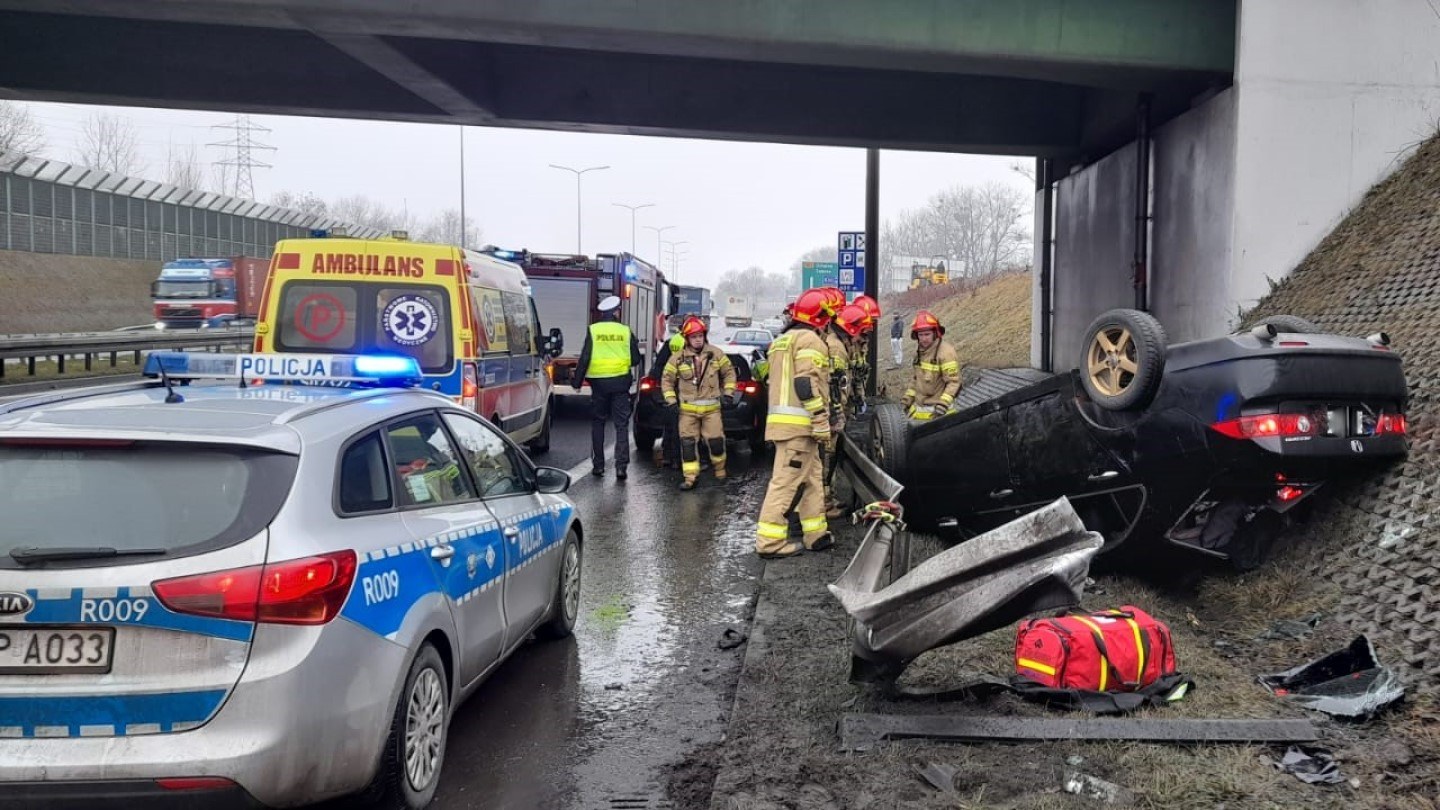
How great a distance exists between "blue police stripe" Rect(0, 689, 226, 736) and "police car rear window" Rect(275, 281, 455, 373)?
6.06 meters

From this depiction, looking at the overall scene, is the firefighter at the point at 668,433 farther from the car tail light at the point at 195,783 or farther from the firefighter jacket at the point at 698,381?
the car tail light at the point at 195,783

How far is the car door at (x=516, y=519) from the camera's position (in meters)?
4.65

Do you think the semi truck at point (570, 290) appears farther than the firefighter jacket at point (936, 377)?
Yes

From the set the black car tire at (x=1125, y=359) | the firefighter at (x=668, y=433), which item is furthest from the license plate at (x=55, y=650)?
the firefighter at (x=668, y=433)

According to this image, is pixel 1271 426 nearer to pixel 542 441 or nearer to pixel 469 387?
pixel 469 387

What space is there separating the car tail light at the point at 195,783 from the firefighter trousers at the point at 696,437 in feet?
26.1

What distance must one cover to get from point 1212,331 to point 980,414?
237 inches

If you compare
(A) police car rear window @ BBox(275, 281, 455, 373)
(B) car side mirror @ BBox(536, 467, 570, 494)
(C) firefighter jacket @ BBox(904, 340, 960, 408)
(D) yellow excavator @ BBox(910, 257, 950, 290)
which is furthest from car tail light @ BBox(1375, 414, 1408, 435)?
(D) yellow excavator @ BBox(910, 257, 950, 290)

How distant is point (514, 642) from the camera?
474cm

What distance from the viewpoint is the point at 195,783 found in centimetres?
293

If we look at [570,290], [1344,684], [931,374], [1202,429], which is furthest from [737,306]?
[1344,684]

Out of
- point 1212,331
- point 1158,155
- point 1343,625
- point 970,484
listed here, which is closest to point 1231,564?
point 1343,625

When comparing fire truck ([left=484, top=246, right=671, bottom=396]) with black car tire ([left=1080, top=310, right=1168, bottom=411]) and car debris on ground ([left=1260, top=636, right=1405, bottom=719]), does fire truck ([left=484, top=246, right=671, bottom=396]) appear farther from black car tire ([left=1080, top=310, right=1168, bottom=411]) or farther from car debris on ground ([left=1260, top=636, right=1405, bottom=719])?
car debris on ground ([left=1260, top=636, right=1405, bottom=719])

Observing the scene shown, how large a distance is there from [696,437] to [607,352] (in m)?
1.33
